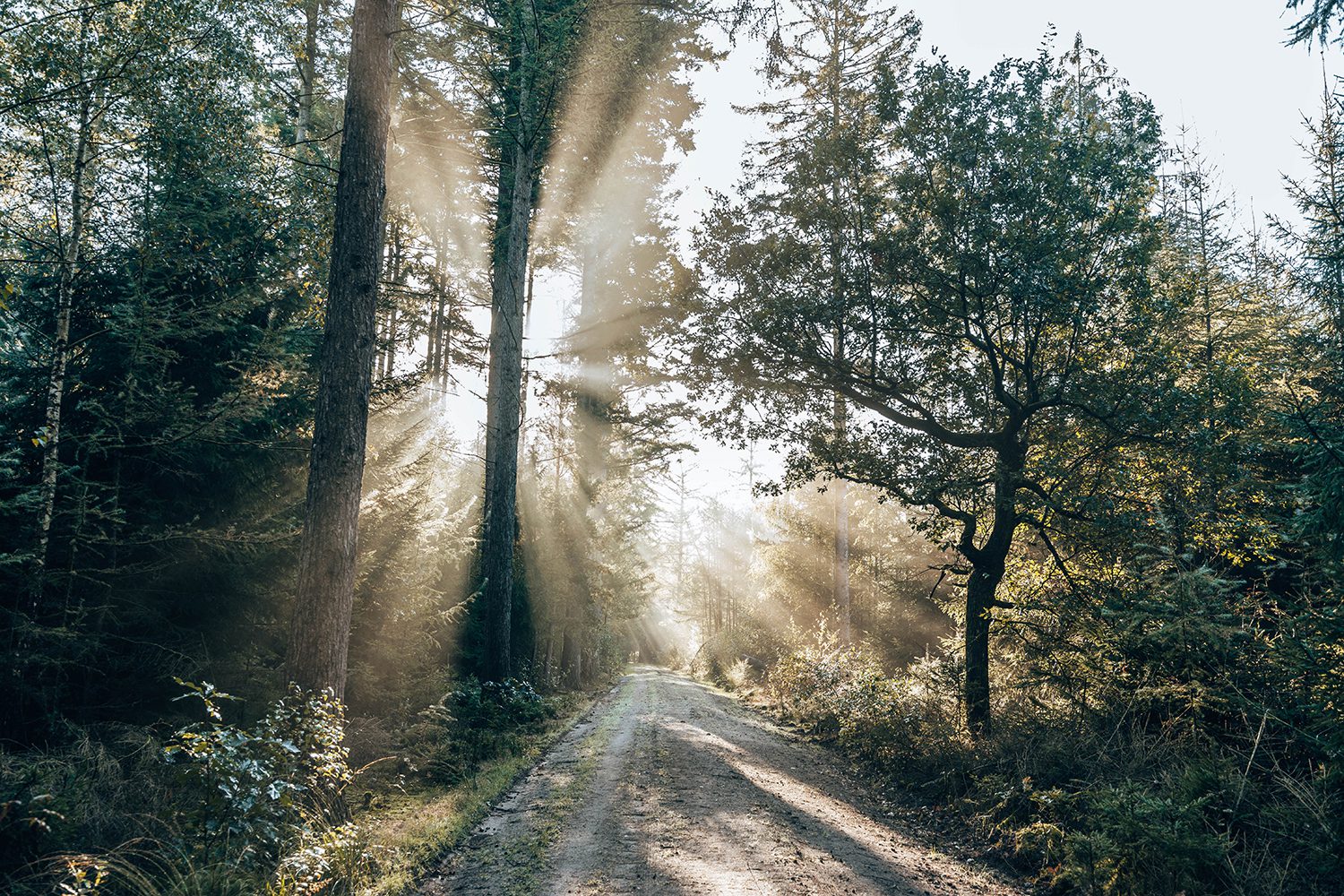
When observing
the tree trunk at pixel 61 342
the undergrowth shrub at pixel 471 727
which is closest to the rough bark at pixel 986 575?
the undergrowth shrub at pixel 471 727

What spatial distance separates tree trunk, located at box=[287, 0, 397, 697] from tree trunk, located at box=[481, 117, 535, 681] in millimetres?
7476

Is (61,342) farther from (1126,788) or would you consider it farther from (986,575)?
(986,575)

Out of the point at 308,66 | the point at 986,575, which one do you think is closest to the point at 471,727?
the point at 986,575

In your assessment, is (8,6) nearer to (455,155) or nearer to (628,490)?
(455,155)

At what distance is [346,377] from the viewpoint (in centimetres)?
670

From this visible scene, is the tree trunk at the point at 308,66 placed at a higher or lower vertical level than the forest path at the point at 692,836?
higher

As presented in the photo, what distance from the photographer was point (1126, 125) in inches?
367

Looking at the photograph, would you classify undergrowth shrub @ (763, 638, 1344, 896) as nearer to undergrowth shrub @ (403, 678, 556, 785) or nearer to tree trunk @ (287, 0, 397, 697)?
undergrowth shrub @ (403, 678, 556, 785)

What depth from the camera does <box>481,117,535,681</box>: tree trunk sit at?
14.5m

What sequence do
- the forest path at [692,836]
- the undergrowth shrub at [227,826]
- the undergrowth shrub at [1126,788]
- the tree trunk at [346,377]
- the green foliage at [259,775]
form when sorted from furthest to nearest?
the tree trunk at [346,377]
the forest path at [692,836]
the undergrowth shrub at [1126,788]
the green foliage at [259,775]
the undergrowth shrub at [227,826]

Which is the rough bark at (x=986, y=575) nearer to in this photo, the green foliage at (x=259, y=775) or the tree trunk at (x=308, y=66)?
the green foliage at (x=259, y=775)

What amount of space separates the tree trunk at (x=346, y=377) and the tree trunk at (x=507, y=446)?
7476 millimetres

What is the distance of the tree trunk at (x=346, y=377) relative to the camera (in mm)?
6398

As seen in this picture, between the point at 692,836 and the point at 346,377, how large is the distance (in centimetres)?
579
